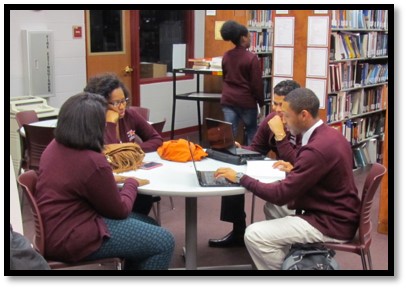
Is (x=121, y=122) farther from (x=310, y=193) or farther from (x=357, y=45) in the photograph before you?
(x=357, y=45)

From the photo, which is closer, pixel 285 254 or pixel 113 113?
pixel 285 254

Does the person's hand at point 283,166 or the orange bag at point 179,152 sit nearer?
the person's hand at point 283,166

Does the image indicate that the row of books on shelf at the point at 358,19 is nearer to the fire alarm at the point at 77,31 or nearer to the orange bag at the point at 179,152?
the orange bag at the point at 179,152

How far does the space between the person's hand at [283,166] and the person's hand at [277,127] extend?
9.8 inches

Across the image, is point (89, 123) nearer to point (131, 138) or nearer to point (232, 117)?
point (131, 138)

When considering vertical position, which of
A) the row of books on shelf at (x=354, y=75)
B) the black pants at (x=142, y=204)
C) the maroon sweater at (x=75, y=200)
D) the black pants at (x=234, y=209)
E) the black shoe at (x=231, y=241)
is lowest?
the black shoe at (x=231, y=241)

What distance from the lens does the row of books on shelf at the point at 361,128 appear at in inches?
231

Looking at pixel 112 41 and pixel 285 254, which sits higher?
pixel 112 41

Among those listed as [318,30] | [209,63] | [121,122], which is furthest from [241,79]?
[121,122]

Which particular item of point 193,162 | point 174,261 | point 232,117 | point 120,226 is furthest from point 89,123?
point 232,117

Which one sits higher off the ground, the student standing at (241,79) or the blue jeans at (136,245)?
the student standing at (241,79)

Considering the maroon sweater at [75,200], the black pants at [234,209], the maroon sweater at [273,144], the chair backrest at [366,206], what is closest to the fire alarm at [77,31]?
the black pants at [234,209]

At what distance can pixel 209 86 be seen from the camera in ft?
23.0

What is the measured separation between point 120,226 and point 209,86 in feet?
14.9
